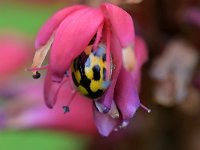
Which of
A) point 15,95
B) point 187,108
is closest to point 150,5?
point 187,108

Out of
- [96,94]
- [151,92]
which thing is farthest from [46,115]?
[96,94]

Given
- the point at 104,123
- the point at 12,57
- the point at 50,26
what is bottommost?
the point at 12,57

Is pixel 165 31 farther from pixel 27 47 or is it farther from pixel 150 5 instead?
pixel 27 47

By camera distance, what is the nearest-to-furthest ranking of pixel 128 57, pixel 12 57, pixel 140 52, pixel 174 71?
1. pixel 128 57
2. pixel 140 52
3. pixel 174 71
4. pixel 12 57

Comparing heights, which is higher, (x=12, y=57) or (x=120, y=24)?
(x=120, y=24)

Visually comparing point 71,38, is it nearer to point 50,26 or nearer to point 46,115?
point 50,26

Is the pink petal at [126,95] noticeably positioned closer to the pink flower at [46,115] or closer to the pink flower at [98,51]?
the pink flower at [98,51]

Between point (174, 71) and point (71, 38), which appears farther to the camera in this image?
point (174, 71)
